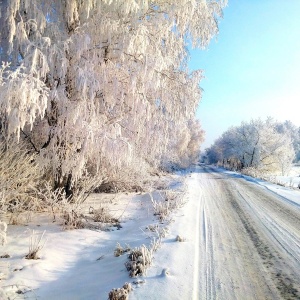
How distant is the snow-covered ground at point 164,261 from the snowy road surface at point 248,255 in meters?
0.01

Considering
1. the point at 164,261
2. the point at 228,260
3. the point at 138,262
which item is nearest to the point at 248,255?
the point at 228,260

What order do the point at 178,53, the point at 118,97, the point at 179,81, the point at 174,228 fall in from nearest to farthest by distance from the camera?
the point at 174,228, the point at 118,97, the point at 179,81, the point at 178,53

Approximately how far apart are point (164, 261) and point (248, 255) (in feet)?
6.16

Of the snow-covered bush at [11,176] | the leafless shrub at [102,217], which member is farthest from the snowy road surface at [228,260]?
the snow-covered bush at [11,176]

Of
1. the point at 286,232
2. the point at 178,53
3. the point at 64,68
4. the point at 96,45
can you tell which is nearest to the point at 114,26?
the point at 96,45

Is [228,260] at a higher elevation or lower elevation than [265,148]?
lower

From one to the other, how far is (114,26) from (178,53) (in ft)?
12.3

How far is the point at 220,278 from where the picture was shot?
4.23m

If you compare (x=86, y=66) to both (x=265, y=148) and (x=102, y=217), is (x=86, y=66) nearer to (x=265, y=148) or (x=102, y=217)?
(x=102, y=217)

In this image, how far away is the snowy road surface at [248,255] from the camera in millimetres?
3945

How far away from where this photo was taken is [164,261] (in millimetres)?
4613

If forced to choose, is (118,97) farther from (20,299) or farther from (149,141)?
(20,299)

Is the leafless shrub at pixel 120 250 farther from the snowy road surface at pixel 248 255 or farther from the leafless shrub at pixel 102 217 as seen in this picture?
the leafless shrub at pixel 102 217

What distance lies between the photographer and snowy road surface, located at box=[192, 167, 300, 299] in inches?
155
